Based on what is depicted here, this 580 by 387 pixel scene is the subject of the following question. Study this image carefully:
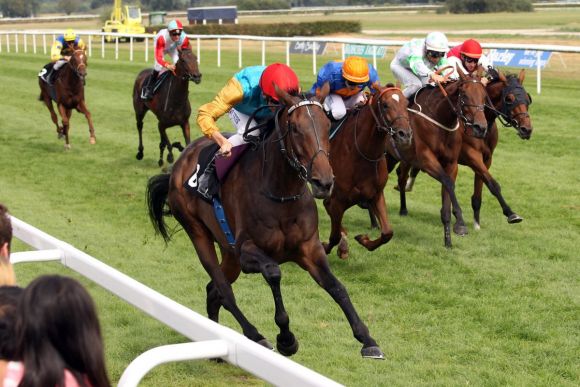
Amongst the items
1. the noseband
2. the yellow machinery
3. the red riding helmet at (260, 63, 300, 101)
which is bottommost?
the yellow machinery

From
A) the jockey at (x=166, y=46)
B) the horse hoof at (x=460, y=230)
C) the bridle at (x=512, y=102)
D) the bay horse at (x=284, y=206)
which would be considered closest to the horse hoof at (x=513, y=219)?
the horse hoof at (x=460, y=230)

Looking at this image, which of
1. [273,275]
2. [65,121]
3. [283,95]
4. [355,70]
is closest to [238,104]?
[283,95]

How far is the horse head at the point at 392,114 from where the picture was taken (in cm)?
663

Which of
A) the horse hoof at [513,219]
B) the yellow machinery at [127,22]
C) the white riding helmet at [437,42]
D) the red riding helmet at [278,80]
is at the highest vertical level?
the red riding helmet at [278,80]

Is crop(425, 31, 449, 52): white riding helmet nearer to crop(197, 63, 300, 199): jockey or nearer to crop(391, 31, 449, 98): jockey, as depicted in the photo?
crop(391, 31, 449, 98): jockey

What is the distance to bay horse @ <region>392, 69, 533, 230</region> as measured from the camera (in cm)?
822

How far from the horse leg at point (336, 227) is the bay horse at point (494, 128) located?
155 centimetres

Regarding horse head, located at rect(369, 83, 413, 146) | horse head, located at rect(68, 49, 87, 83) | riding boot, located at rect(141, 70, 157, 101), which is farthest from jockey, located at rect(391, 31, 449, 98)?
horse head, located at rect(68, 49, 87, 83)

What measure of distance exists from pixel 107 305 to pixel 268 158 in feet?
6.50

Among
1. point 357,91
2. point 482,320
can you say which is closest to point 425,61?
point 357,91

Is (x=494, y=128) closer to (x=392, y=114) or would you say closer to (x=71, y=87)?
(x=392, y=114)

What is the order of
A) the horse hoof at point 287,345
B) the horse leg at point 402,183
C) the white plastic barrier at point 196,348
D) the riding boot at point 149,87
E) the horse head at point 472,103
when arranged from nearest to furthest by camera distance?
the white plastic barrier at point 196,348 → the horse hoof at point 287,345 → the horse head at point 472,103 → the horse leg at point 402,183 → the riding boot at point 149,87

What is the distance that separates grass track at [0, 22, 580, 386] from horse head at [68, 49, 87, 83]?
42.2 inches

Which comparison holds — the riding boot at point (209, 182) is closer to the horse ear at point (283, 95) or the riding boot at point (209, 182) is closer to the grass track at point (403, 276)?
the horse ear at point (283, 95)
